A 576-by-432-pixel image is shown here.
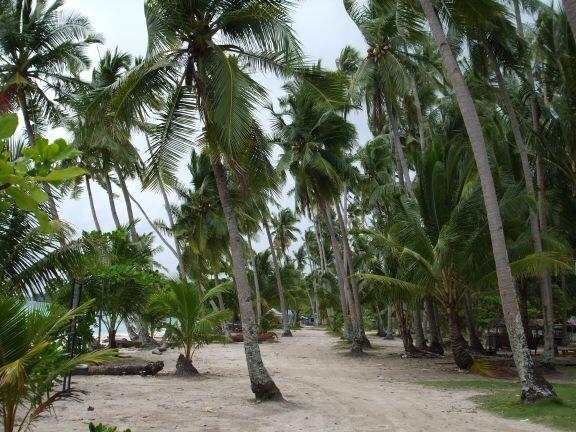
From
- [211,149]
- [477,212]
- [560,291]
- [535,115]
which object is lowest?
[560,291]

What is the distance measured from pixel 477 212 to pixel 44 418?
11517mm

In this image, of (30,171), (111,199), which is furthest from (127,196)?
(30,171)

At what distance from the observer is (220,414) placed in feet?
30.3

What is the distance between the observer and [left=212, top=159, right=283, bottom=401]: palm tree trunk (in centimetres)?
1026

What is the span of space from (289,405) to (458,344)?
757 cm

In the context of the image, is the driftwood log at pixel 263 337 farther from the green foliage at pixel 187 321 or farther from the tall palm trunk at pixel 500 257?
the tall palm trunk at pixel 500 257

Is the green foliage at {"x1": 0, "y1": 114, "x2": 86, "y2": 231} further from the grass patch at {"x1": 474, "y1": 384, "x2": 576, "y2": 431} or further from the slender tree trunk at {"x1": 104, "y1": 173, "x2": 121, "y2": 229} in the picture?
the slender tree trunk at {"x1": 104, "y1": 173, "x2": 121, "y2": 229}

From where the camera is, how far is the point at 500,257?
32.3 ft

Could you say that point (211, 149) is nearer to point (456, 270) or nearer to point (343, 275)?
point (456, 270)

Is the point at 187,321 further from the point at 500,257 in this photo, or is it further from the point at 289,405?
the point at 500,257

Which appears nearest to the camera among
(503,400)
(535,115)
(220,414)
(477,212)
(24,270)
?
(24,270)

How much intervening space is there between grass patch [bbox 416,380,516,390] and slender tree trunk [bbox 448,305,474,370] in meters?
2.32

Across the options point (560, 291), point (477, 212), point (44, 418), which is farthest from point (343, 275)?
point (44, 418)

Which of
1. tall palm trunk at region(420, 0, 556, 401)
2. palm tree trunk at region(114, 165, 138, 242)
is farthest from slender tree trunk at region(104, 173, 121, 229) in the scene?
tall palm trunk at region(420, 0, 556, 401)
